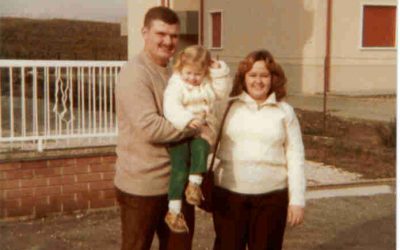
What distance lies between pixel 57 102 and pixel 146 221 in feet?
14.4

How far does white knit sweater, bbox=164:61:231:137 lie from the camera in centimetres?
381

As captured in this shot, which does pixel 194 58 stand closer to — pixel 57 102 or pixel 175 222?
pixel 175 222

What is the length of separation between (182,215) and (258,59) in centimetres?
86

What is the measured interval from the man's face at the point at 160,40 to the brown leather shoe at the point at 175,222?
0.73 m

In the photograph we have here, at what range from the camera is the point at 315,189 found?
8.91 m

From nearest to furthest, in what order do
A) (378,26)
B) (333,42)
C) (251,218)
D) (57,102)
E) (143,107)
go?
(143,107)
(251,218)
(57,102)
(333,42)
(378,26)

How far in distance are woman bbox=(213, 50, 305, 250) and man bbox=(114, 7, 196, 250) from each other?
0.29 meters

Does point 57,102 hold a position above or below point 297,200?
above

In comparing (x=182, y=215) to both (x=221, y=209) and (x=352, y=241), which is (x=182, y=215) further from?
(x=352, y=241)

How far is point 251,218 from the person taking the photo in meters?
4.24

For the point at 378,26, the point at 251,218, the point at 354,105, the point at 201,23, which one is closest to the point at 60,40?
the point at 201,23

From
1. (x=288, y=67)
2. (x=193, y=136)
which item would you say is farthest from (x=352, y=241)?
(x=288, y=67)

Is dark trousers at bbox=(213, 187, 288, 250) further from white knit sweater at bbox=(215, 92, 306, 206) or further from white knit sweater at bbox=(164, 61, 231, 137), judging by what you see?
white knit sweater at bbox=(164, 61, 231, 137)

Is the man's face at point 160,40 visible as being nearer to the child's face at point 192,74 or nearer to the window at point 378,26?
the child's face at point 192,74
